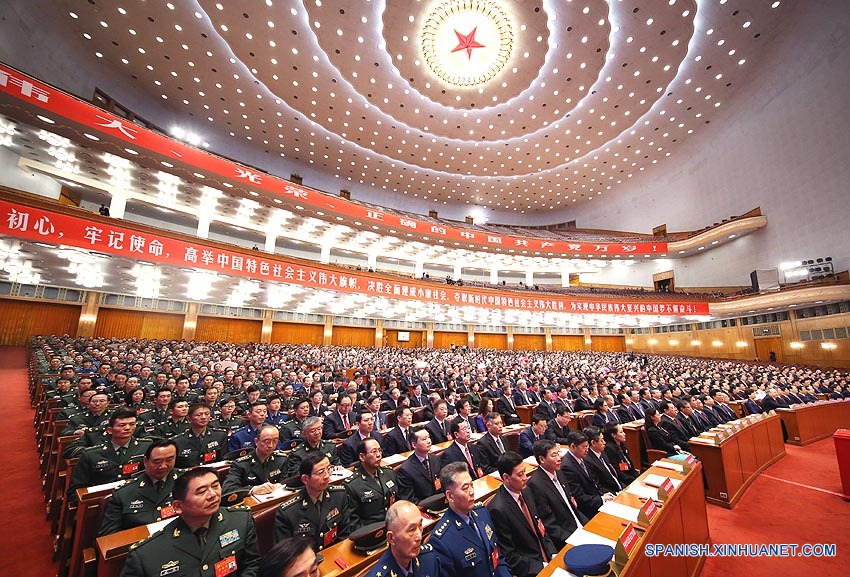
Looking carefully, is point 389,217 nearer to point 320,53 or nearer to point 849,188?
point 320,53

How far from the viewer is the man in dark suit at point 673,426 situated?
4.73 metres

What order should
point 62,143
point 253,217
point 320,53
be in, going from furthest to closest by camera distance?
point 253,217 → point 320,53 → point 62,143

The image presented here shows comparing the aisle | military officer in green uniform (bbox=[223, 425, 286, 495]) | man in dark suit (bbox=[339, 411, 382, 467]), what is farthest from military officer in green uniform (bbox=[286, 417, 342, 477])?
the aisle

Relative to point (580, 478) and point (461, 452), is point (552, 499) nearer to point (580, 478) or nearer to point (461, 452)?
point (580, 478)

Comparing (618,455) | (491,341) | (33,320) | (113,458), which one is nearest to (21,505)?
(113,458)

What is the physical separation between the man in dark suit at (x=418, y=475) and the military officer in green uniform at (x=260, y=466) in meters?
1.11

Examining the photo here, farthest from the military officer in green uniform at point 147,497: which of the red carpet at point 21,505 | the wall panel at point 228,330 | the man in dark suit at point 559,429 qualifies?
the wall panel at point 228,330

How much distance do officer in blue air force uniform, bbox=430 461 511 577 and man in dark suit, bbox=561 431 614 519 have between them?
1236 mm

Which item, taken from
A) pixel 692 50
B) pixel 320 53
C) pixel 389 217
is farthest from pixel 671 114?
pixel 320 53

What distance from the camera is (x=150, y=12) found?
12.6m

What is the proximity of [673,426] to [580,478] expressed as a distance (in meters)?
2.87

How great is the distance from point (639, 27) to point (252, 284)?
20.0 m

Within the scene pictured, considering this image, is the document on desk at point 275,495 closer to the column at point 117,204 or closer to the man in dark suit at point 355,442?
the man in dark suit at point 355,442

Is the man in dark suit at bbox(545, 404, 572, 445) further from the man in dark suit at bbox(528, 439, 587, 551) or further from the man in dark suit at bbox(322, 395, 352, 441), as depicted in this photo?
the man in dark suit at bbox(322, 395, 352, 441)
